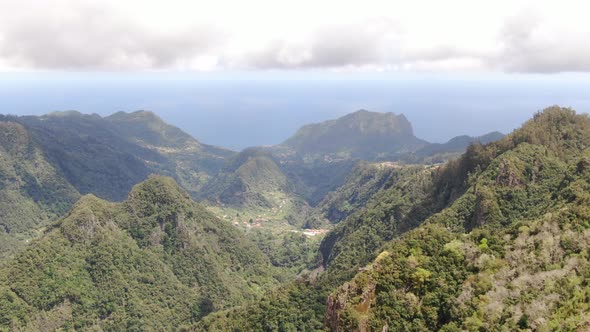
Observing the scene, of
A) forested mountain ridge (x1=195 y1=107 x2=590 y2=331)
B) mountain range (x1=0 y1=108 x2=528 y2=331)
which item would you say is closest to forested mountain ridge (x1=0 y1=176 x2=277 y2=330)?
mountain range (x1=0 y1=108 x2=528 y2=331)

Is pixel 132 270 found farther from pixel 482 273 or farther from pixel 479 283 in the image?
pixel 479 283

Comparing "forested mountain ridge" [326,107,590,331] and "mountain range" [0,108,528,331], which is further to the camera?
"mountain range" [0,108,528,331]

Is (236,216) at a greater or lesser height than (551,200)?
lesser

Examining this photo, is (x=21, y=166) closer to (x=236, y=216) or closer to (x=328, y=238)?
(x=236, y=216)

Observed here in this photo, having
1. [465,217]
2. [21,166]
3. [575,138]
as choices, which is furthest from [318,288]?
[21,166]

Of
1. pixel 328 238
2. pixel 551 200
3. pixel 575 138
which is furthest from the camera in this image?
pixel 328 238

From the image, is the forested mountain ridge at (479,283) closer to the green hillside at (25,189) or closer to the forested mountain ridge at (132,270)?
the forested mountain ridge at (132,270)

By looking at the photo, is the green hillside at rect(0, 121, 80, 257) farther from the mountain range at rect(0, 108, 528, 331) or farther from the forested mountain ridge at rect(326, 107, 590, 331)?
the forested mountain ridge at rect(326, 107, 590, 331)

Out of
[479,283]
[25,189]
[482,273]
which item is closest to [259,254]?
[482,273]
